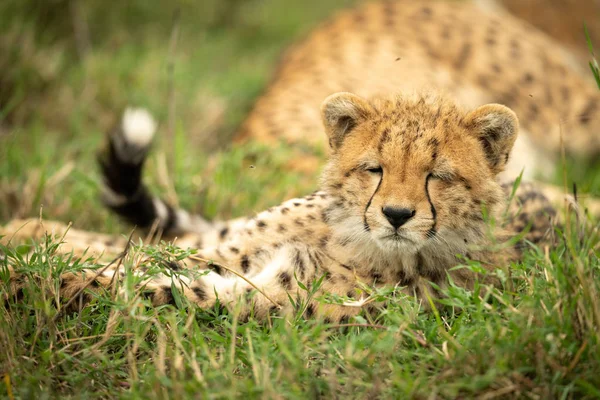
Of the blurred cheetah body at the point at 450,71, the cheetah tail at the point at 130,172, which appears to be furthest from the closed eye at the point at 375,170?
the blurred cheetah body at the point at 450,71

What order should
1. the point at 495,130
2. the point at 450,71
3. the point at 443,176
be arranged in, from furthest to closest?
the point at 450,71 → the point at 495,130 → the point at 443,176

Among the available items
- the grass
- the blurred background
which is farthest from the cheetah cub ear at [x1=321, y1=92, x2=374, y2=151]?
the blurred background

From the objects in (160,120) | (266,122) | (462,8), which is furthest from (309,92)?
(462,8)

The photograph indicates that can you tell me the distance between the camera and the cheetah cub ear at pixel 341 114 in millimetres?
2260

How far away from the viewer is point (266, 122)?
13.3 feet

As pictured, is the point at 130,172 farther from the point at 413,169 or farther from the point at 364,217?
the point at 413,169

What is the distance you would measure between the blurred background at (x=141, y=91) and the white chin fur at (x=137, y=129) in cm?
40

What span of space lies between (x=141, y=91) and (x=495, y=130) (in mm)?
2863

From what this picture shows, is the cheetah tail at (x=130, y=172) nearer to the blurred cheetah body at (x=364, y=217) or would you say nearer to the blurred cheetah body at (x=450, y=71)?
the blurred cheetah body at (x=364, y=217)

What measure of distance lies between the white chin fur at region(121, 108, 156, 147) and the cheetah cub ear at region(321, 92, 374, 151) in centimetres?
83

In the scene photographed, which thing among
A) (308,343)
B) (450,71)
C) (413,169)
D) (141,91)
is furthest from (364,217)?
(141,91)

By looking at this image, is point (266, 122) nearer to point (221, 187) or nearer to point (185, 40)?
point (221, 187)

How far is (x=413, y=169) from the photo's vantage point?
205cm

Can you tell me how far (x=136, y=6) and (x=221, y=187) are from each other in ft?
10.2
